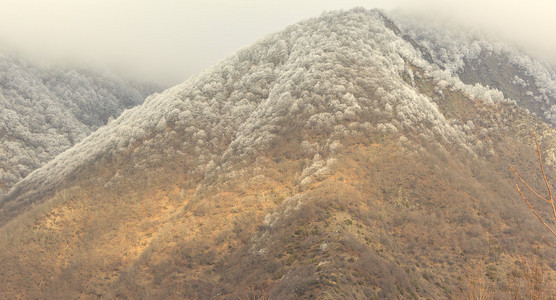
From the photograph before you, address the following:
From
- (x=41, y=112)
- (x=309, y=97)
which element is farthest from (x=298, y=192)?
(x=41, y=112)

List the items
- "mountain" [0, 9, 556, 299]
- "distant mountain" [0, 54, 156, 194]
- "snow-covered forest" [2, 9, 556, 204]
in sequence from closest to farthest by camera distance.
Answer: "mountain" [0, 9, 556, 299], "snow-covered forest" [2, 9, 556, 204], "distant mountain" [0, 54, 156, 194]

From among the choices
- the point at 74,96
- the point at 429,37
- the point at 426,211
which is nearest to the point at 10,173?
the point at 74,96

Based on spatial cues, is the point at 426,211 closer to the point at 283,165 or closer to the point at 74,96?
the point at 283,165

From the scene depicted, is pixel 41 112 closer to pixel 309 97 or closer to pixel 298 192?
pixel 309 97

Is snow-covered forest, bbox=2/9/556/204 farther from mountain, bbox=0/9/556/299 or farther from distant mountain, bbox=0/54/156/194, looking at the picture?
distant mountain, bbox=0/54/156/194

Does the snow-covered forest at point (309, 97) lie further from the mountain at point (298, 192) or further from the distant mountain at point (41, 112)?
the distant mountain at point (41, 112)

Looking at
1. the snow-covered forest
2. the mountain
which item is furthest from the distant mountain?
the mountain
